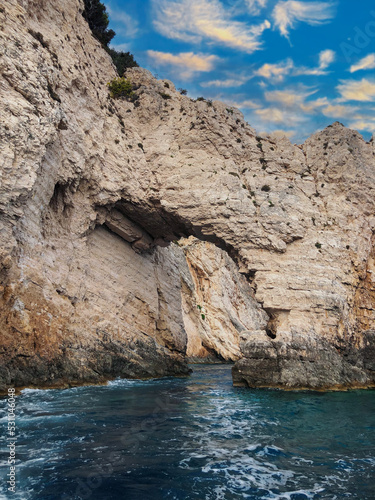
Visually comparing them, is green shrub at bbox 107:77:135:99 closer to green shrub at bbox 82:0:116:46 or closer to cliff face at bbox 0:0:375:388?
cliff face at bbox 0:0:375:388

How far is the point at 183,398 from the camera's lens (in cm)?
1245

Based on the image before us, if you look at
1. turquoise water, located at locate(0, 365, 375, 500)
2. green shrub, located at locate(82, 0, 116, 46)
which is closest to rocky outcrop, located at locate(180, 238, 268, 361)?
green shrub, located at locate(82, 0, 116, 46)

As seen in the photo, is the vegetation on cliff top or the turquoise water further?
the vegetation on cliff top

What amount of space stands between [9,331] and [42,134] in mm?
6750

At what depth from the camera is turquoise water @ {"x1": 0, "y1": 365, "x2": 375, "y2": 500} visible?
513cm

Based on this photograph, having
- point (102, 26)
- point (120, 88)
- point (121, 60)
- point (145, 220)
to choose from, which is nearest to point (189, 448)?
point (145, 220)

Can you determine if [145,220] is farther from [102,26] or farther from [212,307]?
[212,307]

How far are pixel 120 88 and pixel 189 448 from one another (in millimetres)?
19562

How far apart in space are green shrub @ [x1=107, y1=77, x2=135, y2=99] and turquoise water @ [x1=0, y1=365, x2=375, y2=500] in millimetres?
16319

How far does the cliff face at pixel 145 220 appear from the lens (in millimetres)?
13219

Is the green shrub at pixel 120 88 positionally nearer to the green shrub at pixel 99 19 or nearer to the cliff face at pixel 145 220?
the cliff face at pixel 145 220

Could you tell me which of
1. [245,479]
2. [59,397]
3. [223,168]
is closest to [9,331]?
[59,397]

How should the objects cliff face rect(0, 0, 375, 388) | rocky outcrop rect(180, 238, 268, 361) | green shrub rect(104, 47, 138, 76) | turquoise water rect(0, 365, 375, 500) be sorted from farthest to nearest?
rocky outcrop rect(180, 238, 268, 361)
green shrub rect(104, 47, 138, 76)
cliff face rect(0, 0, 375, 388)
turquoise water rect(0, 365, 375, 500)

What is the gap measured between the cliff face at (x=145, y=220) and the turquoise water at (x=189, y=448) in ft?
11.0
